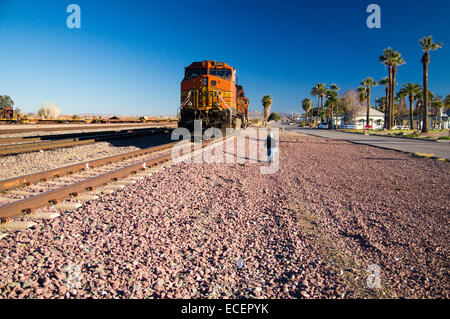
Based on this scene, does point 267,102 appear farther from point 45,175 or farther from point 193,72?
point 45,175

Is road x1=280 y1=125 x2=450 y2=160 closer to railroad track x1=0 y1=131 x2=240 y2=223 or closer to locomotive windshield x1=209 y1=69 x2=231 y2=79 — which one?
locomotive windshield x1=209 y1=69 x2=231 y2=79

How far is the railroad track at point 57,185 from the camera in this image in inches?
147

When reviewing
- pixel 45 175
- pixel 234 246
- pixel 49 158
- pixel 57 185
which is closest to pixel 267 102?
pixel 49 158

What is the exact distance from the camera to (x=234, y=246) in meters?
3.01

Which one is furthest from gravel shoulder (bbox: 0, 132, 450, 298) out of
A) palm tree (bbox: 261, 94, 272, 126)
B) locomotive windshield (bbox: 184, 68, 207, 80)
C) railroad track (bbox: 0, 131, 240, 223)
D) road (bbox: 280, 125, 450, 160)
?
palm tree (bbox: 261, 94, 272, 126)

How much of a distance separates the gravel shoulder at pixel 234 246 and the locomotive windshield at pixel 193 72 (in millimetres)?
10400

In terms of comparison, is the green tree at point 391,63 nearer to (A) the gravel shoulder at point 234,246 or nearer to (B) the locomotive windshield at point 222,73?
(B) the locomotive windshield at point 222,73

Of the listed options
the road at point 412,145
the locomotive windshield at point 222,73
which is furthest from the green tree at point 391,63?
the locomotive windshield at point 222,73

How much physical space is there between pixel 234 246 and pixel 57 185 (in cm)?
422

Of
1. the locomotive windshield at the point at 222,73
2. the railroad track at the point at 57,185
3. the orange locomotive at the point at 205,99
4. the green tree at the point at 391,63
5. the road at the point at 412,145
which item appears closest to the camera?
the railroad track at the point at 57,185

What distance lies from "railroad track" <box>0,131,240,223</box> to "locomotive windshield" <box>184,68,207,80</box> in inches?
315

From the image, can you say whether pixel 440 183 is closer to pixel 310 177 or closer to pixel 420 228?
pixel 310 177
